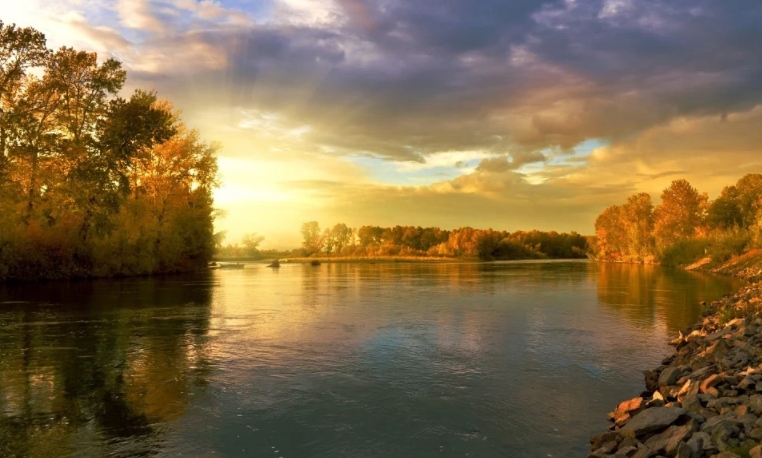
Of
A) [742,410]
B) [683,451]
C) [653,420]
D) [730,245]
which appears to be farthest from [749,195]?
[683,451]

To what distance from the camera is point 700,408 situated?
32.6 ft

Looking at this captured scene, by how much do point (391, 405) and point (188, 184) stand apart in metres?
69.6

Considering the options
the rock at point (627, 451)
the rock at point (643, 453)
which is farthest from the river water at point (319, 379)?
the rock at point (643, 453)

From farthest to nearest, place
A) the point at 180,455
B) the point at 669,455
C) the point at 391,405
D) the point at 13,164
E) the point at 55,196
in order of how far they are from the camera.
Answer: the point at 55,196 → the point at 13,164 → the point at 391,405 → the point at 180,455 → the point at 669,455

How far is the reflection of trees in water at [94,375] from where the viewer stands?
10.4 m

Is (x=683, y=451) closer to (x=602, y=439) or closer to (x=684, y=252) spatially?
(x=602, y=439)

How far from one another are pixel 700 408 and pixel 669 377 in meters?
3.58

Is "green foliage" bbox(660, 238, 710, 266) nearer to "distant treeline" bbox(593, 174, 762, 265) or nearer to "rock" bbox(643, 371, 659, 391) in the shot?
"distant treeline" bbox(593, 174, 762, 265)

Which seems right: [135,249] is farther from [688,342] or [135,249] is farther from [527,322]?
[688,342]

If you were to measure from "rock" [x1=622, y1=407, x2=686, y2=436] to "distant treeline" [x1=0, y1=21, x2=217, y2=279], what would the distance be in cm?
5312

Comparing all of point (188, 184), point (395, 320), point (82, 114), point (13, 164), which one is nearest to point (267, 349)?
point (395, 320)

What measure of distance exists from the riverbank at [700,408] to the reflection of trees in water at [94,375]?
9.16 m

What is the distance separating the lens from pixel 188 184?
75000mm

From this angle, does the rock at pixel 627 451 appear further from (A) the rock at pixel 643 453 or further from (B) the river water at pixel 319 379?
(B) the river water at pixel 319 379
